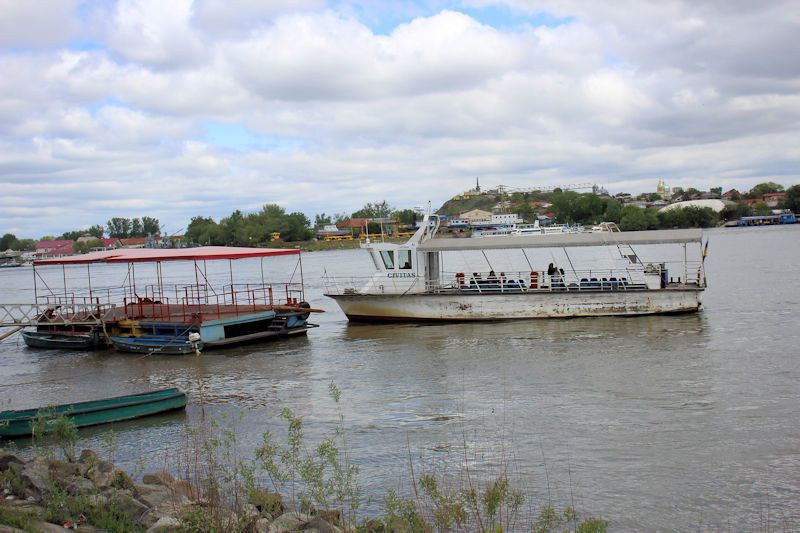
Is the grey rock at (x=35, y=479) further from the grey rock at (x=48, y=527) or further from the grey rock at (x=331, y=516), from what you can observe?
the grey rock at (x=331, y=516)

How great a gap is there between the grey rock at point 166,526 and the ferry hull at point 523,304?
69.5ft

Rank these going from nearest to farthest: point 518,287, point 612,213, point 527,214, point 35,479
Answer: point 35,479
point 518,287
point 612,213
point 527,214

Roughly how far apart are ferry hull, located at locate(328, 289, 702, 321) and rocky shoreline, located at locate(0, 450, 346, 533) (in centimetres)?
1893

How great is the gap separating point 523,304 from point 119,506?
69.0 ft

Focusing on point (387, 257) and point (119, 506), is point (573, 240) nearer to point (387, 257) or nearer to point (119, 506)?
point (387, 257)

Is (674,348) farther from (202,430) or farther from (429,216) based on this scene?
(202,430)

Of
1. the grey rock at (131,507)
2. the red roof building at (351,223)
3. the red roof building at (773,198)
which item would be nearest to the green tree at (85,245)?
the red roof building at (351,223)

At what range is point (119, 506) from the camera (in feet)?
29.1

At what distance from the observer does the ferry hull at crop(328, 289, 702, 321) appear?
27.4 m

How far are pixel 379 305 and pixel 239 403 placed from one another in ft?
41.5

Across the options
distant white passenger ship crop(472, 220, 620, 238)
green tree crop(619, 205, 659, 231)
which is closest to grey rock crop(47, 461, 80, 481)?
distant white passenger ship crop(472, 220, 620, 238)

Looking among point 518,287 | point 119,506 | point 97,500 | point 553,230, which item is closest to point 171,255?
point 518,287

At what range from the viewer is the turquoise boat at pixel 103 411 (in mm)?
14586

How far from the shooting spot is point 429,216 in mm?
31094
